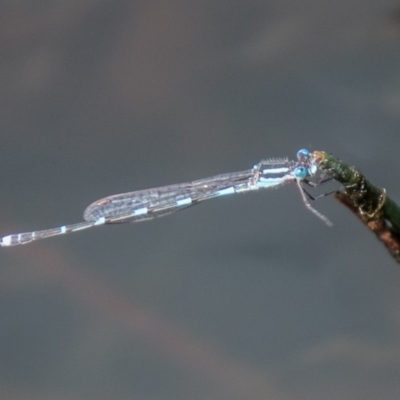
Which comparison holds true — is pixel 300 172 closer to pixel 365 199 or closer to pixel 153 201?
pixel 365 199

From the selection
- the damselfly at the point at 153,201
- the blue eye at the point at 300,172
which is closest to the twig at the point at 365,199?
the blue eye at the point at 300,172

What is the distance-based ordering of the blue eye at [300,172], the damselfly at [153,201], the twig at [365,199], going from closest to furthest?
1. the twig at [365,199]
2. the blue eye at [300,172]
3. the damselfly at [153,201]

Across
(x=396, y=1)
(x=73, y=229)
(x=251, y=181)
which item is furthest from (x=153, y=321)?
(x=396, y=1)

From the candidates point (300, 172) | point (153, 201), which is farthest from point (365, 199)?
point (153, 201)

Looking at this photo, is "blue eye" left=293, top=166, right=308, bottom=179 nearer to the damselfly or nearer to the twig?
the damselfly

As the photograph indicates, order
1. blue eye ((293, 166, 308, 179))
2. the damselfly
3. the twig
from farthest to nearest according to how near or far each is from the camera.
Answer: the damselfly < blue eye ((293, 166, 308, 179)) < the twig

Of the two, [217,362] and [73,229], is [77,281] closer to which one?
[73,229]

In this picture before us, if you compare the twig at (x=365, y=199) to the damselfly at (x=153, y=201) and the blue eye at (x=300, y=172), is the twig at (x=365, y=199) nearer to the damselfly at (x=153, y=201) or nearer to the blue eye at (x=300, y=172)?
the blue eye at (x=300, y=172)

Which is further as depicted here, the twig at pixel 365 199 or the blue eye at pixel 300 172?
the blue eye at pixel 300 172

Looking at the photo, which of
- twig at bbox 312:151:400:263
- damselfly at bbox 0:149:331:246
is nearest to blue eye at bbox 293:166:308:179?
damselfly at bbox 0:149:331:246
